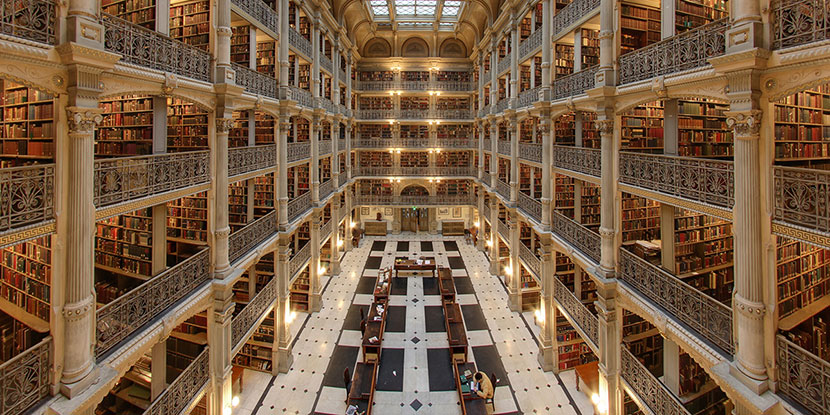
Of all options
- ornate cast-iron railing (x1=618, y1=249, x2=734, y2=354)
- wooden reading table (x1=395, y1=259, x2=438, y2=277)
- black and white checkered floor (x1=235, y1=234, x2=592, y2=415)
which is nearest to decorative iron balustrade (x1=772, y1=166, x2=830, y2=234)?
ornate cast-iron railing (x1=618, y1=249, x2=734, y2=354)

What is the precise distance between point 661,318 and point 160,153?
799cm

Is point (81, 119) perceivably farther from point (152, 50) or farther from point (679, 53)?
point (679, 53)

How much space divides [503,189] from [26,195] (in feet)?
46.2

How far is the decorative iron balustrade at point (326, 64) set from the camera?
14.6 m

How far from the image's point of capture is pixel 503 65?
50.5 ft

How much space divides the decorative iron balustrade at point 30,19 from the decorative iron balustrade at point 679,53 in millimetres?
7116

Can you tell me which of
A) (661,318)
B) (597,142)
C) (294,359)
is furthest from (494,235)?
(661,318)

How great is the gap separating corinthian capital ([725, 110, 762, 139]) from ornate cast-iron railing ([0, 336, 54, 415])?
756cm

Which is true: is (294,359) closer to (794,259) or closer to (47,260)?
(47,260)

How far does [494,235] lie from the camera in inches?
673

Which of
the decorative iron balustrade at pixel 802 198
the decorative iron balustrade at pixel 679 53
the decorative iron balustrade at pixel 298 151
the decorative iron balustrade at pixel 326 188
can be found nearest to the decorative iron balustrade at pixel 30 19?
the decorative iron balustrade at pixel 679 53

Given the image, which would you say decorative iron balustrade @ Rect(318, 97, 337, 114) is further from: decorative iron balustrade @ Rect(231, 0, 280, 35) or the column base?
the column base

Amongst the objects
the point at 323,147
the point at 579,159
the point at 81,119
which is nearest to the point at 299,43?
the point at 323,147

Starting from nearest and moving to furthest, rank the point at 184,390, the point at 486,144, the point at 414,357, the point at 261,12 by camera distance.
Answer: the point at 184,390
the point at 261,12
the point at 414,357
the point at 486,144
